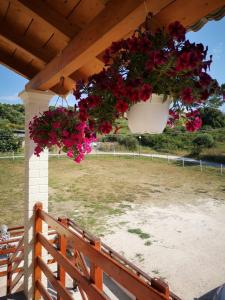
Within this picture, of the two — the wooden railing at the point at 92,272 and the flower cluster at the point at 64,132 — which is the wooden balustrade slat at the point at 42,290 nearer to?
the wooden railing at the point at 92,272

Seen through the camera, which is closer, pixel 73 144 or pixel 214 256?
pixel 73 144

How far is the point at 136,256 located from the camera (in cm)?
539

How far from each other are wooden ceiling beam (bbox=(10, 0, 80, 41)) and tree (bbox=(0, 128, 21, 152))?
18235mm

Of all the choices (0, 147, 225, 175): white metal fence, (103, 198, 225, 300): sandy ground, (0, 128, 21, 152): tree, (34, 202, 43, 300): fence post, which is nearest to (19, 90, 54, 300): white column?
(34, 202, 43, 300): fence post

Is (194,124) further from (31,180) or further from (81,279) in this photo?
→ (31,180)

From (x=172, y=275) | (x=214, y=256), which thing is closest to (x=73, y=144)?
(x=172, y=275)

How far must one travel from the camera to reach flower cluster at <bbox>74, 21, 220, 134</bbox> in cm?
112

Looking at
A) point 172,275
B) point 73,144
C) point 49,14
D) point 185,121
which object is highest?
point 49,14

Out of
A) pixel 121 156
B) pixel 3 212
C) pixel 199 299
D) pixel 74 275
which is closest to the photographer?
pixel 74 275

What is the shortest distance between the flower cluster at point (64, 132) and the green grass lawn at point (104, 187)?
5075 mm

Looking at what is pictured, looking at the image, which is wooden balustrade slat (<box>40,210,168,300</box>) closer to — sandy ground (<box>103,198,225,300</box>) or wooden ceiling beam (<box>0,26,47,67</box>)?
wooden ceiling beam (<box>0,26,47,67</box>)

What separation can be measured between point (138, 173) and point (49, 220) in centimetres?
1372

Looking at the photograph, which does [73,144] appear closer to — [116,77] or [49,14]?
[116,77]

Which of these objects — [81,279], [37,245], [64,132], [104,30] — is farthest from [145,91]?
[37,245]
